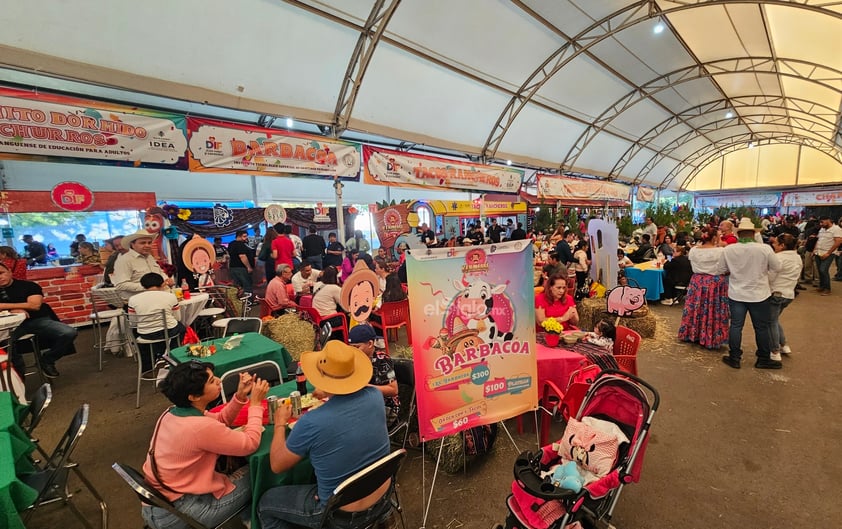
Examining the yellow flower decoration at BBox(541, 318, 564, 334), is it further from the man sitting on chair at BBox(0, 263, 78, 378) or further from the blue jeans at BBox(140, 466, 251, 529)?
the man sitting on chair at BBox(0, 263, 78, 378)

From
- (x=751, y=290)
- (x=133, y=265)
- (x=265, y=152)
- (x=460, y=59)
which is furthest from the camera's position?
(x=460, y=59)

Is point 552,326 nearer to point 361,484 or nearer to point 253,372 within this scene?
point 361,484

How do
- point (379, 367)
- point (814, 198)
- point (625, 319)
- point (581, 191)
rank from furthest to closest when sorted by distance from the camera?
point (814, 198)
point (581, 191)
point (625, 319)
point (379, 367)

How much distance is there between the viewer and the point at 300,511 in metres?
1.77

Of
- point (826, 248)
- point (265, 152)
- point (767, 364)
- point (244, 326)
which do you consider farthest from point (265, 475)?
point (826, 248)

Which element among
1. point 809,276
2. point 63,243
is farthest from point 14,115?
point 809,276

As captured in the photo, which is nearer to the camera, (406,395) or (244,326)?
(406,395)

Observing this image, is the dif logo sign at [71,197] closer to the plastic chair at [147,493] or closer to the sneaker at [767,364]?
the plastic chair at [147,493]

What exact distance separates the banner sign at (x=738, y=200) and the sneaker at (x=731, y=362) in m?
27.3

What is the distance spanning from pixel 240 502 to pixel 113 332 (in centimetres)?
489

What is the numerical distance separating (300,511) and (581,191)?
1577 centimetres

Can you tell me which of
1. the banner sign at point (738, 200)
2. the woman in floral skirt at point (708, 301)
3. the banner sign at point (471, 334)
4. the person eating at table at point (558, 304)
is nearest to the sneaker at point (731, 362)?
the woman in floral skirt at point (708, 301)

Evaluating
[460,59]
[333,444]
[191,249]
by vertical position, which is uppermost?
[460,59]

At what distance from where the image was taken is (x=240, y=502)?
191 centimetres
